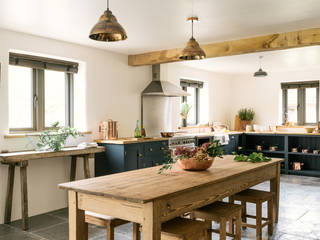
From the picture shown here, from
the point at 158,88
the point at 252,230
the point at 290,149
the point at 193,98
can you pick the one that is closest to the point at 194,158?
the point at 252,230

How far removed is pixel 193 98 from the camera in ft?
28.5

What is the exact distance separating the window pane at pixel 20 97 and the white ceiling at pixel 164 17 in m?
0.63

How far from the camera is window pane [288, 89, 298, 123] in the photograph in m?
8.95

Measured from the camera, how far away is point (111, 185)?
2.63 m

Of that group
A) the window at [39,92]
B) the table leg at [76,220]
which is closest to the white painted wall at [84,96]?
the window at [39,92]

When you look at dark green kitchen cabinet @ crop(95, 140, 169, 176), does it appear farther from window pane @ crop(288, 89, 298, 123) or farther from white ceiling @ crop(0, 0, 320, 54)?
window pane @ crop(288, 89, 298, 123)

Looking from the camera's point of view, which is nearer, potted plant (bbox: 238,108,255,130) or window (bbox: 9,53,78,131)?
window (bbox: 9,53,78,131)

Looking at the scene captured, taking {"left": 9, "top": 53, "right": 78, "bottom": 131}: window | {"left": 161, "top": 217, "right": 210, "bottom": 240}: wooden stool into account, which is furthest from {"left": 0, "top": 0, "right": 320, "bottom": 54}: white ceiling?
{"left": 161, "top": 217, "right": 210, "bottom": 240}: wooden stool

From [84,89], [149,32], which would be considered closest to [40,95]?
[84,89]

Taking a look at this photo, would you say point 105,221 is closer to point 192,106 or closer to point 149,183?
point 149,183

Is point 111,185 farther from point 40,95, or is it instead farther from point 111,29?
point 40,95

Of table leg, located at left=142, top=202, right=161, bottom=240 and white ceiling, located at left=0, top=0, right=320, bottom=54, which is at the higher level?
white ceiling, located at left=0, top=0, right=320, bottom=54

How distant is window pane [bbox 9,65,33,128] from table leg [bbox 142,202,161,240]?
3333mm

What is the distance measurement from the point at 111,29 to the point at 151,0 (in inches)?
43.3
